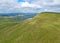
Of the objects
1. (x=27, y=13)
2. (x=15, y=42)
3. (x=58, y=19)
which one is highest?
(x=27, y=13)

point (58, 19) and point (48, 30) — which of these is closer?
point (48, 30)

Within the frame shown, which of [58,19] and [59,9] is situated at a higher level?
[59,9]

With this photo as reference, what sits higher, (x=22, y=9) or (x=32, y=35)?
(x=22, y=9)

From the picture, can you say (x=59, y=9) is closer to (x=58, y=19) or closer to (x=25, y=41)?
(x=25, y=41)

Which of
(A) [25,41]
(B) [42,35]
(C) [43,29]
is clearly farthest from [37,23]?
(A) [25,41]

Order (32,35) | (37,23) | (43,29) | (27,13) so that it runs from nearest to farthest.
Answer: (27,13) → (32,35) → (43,29) → (37,23)

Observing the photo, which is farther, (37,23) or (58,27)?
(37,23)

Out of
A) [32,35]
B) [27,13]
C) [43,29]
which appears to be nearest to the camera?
[27,13]

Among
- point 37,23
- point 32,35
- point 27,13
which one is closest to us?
point 27,13

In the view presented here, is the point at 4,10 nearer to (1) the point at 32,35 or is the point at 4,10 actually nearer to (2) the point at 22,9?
(2) the point at 22,9

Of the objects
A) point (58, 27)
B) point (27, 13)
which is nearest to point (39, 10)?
point (27, 13)
